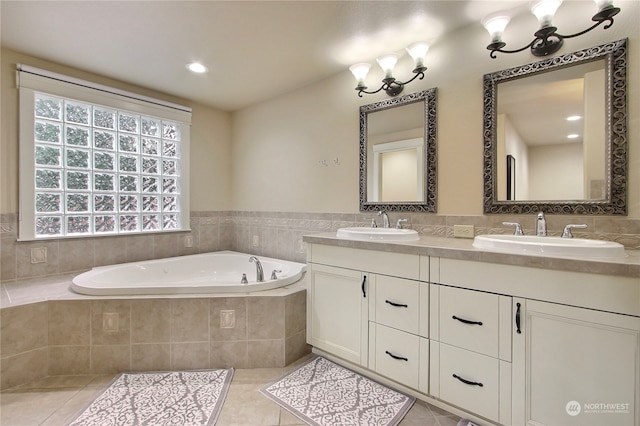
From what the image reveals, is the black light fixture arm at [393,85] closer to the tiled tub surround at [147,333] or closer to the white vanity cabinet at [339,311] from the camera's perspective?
the white vanity cabinet at [339,311]

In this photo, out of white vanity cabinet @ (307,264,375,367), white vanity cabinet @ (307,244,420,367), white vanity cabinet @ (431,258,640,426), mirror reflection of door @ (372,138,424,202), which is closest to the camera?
white vanity cabinet @ (431,258,640,426)

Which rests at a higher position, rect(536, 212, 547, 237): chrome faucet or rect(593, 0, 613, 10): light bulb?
rect(593, 0, 613, 10): light bulb

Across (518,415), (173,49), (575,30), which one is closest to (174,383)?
(518,415)

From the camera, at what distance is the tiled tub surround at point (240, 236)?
60.8 inches

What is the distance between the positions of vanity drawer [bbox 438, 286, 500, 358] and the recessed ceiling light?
8.10ft

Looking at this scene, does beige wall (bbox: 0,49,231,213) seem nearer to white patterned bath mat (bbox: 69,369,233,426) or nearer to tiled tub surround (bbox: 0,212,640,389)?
tiled tub surround (bbox: 0,212,640,389)

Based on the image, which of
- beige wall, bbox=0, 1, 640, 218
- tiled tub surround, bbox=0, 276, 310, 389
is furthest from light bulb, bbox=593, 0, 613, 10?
tiled tub surround, bbox=0, 276, 310, 389

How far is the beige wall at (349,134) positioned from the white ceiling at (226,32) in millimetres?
204

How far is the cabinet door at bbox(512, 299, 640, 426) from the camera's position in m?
1.03

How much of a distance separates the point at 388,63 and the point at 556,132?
3.76 feet

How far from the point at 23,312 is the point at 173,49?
2.00 m

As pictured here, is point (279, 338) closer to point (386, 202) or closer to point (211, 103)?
point (386, 202)

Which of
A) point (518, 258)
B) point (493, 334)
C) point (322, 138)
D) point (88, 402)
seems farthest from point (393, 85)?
point (88, 402)

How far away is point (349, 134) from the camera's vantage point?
2477mm
